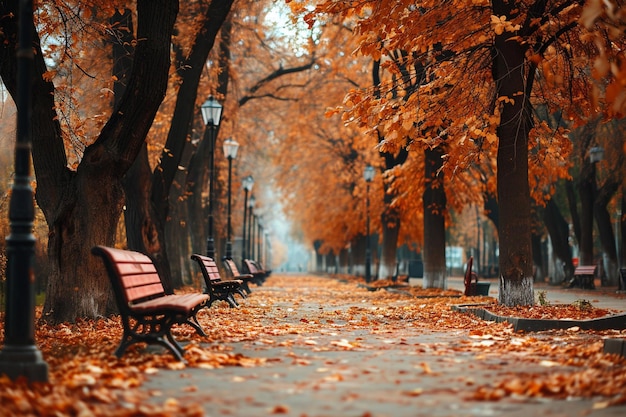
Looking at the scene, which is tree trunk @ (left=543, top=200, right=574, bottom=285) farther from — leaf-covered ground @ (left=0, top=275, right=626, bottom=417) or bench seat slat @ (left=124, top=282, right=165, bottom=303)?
bench seat slat @ (left=124, top=282, right=165, bottom=303)

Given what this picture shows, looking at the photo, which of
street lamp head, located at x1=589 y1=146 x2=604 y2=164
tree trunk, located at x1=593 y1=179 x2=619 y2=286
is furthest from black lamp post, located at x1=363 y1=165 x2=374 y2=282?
street lamp head, located at x1=589 y1=146 x2=604 y2=164

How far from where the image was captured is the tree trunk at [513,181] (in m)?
15.7

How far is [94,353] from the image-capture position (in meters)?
9.16

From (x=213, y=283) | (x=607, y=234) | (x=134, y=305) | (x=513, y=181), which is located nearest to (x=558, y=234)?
(x=607, y=234)

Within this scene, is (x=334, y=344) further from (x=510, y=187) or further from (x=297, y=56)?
(x=297, y=56)

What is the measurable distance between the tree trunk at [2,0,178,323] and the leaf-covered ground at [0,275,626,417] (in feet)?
2.26

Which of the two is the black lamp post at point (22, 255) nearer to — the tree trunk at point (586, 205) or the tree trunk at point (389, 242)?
the tree trunk at point (389, 242)

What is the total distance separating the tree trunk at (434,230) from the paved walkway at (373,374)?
12.1 metres

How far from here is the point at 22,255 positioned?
7336 millimetres

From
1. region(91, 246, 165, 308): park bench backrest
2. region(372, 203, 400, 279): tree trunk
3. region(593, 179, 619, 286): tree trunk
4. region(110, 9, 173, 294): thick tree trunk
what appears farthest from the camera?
region(593, 179, 619, 286): tree trunk

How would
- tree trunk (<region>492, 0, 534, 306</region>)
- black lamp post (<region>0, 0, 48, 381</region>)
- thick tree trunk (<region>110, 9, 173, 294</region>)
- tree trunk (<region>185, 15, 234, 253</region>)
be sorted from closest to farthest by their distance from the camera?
black lamp post (<region>0, 0, 48, 381</region>) → tree trunk (<region>492, 0, 534, 306</region>) → thick tree trunk (<region>110, 9, 173, 294</region>) → tree trunk (<region>185, 15, 234, 253</region>)

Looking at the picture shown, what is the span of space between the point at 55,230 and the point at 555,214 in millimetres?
30803

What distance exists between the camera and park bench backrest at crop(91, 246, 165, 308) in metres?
8.41

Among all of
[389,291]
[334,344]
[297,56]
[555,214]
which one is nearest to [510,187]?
[334,344]
